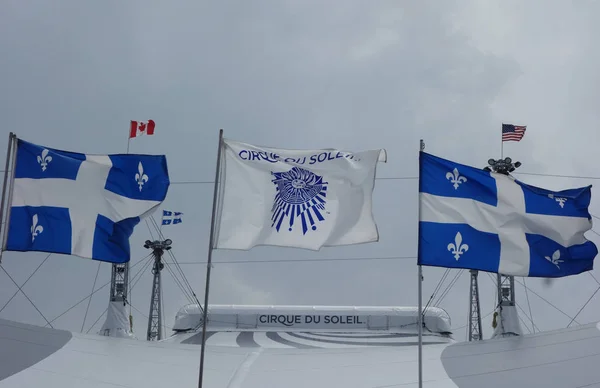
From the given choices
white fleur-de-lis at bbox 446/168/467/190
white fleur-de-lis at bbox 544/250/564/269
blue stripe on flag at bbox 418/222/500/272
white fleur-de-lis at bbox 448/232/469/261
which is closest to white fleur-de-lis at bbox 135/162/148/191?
blue stripe on flag at bbox 418/222/500/272

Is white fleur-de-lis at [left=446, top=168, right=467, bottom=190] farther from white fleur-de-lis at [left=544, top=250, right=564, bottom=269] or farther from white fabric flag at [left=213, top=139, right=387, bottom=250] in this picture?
white fleur-de-lis at [left=544, top=250, right=564, bottom=269]

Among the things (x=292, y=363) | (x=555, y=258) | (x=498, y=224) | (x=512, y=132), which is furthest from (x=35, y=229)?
(x=512, y=132)

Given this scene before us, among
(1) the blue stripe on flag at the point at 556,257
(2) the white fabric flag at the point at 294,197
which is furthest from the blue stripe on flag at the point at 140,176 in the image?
(1) the blue stripe on flag at the point at 556,257

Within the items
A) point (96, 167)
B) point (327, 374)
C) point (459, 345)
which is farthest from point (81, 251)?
point (459, 345)

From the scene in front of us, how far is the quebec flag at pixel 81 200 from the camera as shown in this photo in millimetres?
13055

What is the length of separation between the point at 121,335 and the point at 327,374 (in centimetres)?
781

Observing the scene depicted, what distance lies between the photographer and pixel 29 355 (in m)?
13.3

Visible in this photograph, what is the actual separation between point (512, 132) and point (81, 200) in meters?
11.7

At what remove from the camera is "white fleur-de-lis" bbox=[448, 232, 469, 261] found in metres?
11.0

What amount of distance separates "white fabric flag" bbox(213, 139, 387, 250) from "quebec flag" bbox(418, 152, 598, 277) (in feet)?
3.28

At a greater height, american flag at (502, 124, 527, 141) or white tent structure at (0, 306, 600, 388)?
american flag at (502, 124, 527, 141)

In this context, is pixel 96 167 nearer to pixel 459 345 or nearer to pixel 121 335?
pixel 121 335

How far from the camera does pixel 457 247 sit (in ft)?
36.4

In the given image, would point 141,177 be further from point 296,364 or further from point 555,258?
point 555,258
